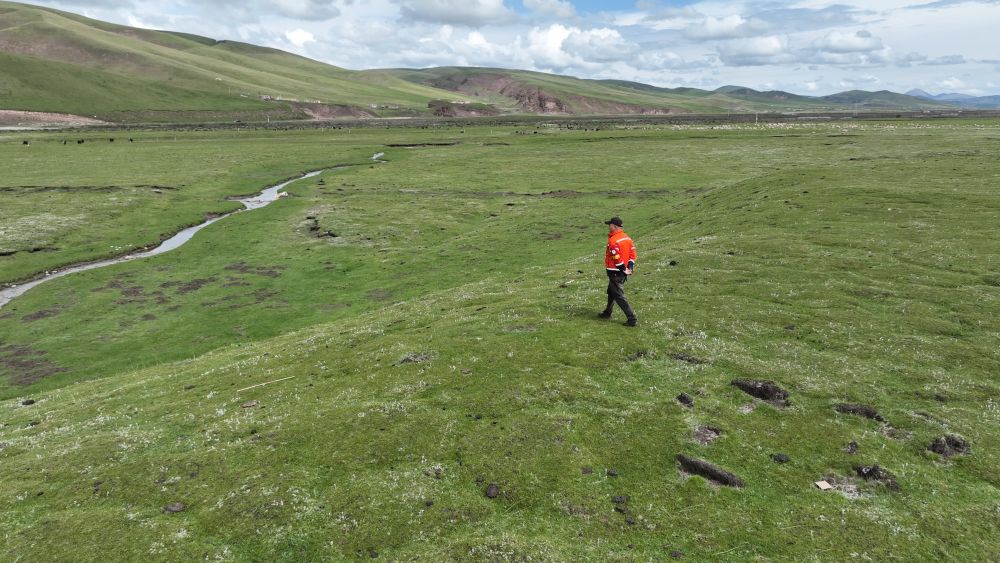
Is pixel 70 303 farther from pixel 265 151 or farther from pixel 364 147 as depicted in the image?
pixel 364 147

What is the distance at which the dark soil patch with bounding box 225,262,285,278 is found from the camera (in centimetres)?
5134

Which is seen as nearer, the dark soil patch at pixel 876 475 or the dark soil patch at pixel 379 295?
the dark soil patch at pixel 876 475

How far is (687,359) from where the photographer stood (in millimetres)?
20547

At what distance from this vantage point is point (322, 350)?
26.7 meters

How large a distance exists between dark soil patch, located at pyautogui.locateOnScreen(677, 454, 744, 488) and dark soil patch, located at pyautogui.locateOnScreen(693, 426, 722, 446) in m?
1.08

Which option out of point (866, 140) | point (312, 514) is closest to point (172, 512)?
point (312, 514)

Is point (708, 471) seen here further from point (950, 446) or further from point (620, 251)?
point (620, 251)

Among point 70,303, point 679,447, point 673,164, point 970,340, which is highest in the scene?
point 673,164

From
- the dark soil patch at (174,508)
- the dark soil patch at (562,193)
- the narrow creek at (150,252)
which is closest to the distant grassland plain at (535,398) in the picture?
the dark soil patch at (174,508)

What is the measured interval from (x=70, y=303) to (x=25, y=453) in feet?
104

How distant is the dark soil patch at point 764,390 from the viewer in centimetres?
1745

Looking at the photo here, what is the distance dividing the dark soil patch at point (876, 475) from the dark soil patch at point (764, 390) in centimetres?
331

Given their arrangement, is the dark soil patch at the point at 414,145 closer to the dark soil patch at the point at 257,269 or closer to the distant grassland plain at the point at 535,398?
the dark soil patch at the point at 257,269

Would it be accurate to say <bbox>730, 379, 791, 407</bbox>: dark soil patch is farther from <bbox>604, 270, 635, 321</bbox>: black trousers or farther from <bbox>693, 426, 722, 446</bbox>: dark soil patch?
<bbox>604, 270, 635, 321</bbox>: black trousers
